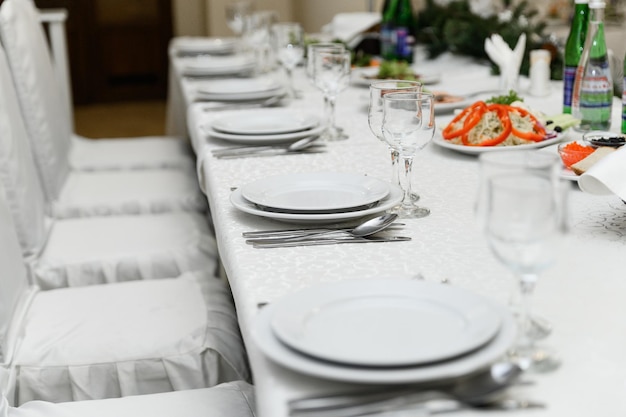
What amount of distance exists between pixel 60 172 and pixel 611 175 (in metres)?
1.74

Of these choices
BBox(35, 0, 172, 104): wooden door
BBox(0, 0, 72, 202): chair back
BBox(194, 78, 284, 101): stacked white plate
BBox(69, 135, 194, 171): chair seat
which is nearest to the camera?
BBox(0, 0, 72, 202): chair back

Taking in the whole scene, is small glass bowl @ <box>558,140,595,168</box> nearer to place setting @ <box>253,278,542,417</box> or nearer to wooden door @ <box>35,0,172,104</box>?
place setting @ <box>253,278,542,417</box>

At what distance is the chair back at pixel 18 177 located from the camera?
1.77 m

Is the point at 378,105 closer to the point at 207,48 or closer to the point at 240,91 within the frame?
the point at 240,91

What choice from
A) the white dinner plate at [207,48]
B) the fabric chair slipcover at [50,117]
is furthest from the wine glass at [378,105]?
the white dinner plate at [207,48]

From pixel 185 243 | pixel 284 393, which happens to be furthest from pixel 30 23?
pixel 284 393

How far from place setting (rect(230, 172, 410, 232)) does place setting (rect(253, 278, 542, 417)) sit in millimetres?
279

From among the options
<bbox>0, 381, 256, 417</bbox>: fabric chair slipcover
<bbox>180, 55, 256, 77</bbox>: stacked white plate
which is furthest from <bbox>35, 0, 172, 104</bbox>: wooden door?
<bbox>0, 381, 256, 417</bbox>: fabric chair slipcover

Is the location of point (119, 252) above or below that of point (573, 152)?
below

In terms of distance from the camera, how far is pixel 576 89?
6.03 feet

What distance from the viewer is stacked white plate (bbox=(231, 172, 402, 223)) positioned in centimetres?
123

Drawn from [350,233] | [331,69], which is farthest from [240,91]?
[350,233]

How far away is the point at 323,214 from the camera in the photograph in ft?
4.04

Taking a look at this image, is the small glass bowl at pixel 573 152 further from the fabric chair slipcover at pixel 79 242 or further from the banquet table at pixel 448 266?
the fabric chair slipcover at pixel 79 242
